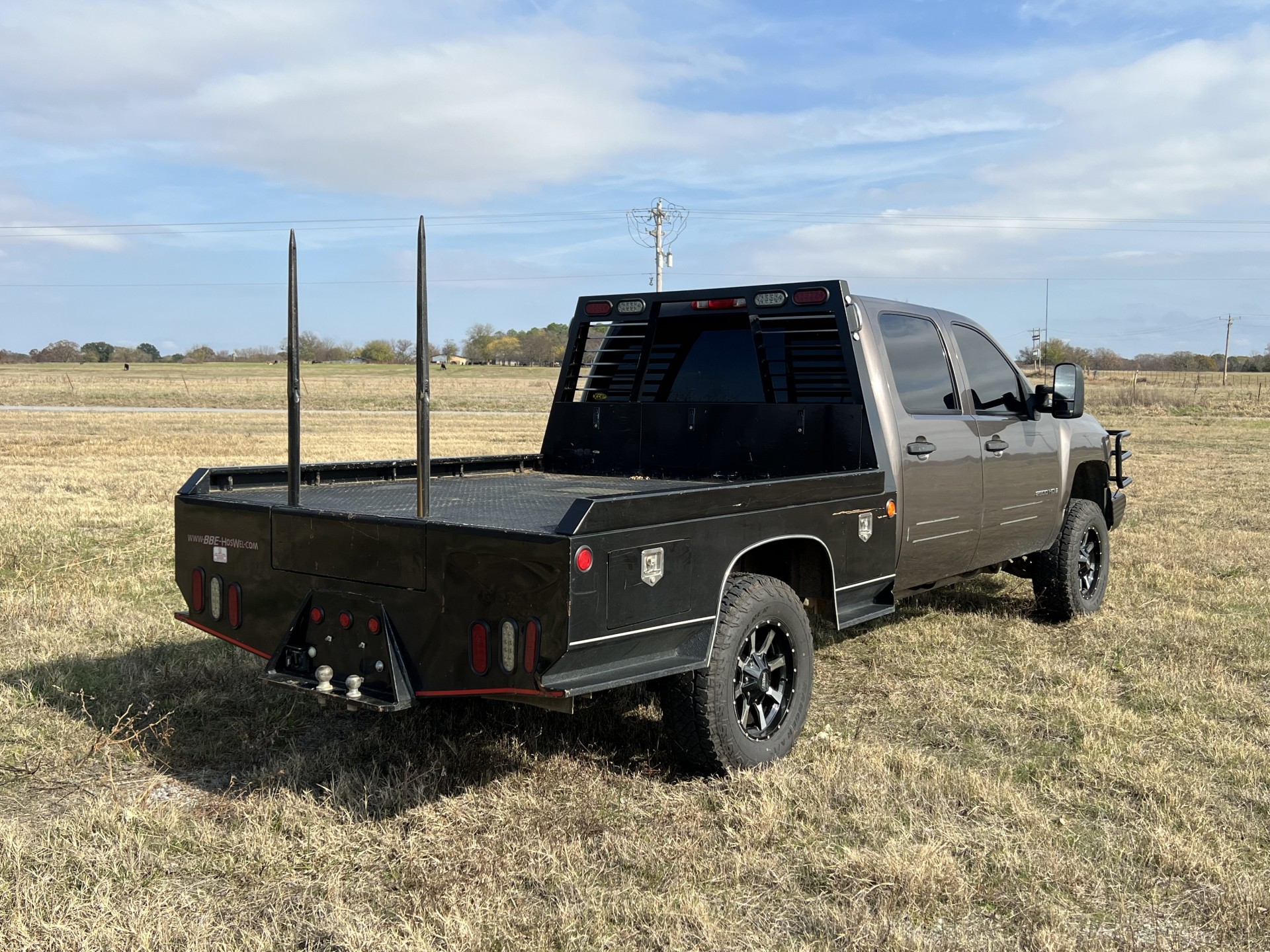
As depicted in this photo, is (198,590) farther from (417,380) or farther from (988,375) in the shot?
(988,375)

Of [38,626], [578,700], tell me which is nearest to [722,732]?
[578,700]

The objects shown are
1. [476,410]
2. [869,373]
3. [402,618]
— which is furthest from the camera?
[476,410]

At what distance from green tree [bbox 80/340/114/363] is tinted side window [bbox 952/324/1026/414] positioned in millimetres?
119141

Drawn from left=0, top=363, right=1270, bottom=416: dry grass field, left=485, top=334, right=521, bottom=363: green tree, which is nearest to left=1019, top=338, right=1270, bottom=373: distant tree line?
left=0, top=363, right=1270, bottom=416: dry grass field

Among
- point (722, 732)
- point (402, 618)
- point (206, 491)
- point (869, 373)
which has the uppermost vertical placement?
point (869, 373)

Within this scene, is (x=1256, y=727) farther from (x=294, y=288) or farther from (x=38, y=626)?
(x=38, y=626)

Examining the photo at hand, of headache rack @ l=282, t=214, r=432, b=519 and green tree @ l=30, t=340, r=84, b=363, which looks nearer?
headache rack @ l=282, t=214, r=432, b=519

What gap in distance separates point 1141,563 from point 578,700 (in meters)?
6.17

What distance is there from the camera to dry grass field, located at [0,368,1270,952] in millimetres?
3207

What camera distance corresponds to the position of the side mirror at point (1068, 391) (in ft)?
20.6

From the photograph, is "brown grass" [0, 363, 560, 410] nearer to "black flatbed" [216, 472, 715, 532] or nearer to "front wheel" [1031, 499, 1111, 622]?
"black flatbed" [216, 472, 715, 532]

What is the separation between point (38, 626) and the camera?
636 centimetres

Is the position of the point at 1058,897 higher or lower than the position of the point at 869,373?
lower

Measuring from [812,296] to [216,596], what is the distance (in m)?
3.13
